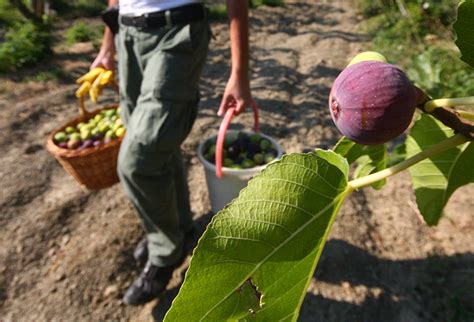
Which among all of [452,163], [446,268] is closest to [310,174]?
[452,163]

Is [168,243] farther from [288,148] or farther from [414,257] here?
[288,148]

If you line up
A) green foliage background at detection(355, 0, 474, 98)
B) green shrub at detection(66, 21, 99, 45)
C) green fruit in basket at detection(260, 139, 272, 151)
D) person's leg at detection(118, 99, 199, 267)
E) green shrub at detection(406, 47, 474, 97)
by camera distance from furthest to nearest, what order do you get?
green shrub at detection(66, 21, 99, 45) < green foliage background at detection(355, 0, 474, 98) < green shrub at detection(406, 47, 474, 97) < green fruit in basket at detection(260, 139, 272, 151) < person's leg at detection(118, 99, 199, 267)

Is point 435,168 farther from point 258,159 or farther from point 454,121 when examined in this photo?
point 258,159

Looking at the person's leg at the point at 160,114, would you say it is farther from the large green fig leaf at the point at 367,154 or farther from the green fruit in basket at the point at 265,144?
the large green fig leaf at the point at 367,154

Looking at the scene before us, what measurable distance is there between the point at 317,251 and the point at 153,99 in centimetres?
114

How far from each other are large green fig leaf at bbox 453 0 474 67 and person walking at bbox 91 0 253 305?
1.13m

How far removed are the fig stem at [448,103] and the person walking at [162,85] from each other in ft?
3.68

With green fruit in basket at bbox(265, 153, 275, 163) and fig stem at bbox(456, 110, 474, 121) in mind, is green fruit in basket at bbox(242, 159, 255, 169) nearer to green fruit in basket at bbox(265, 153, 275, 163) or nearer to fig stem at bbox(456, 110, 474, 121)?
green fruit in basket at bbox(265, 153, 275, 163)

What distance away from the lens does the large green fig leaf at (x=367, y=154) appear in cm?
77

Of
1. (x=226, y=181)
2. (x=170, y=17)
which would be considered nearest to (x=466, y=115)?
(x=170, y=17)

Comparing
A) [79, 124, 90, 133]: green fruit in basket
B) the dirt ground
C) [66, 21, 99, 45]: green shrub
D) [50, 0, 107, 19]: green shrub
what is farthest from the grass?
[79, 124, 90, 133]: green fruit in basket

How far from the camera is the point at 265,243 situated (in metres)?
0.54

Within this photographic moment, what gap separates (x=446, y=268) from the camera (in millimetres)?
1947

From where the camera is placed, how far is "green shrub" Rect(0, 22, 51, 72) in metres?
4.50
